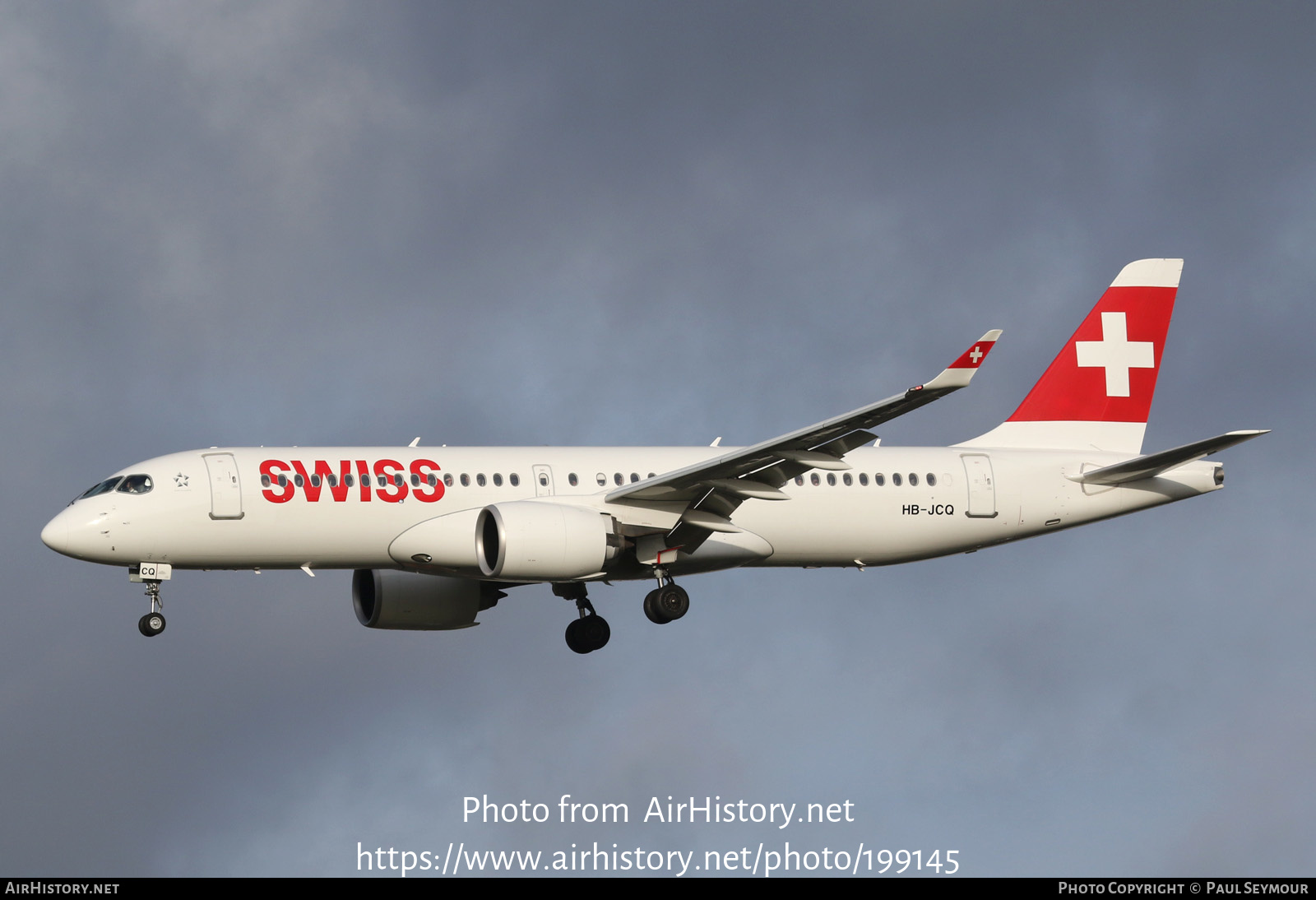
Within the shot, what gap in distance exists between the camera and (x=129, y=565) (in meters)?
36.7

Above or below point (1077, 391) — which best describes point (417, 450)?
below

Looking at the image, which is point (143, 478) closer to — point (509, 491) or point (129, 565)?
point (129, 565)

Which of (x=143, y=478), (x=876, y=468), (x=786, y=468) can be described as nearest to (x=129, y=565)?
(x=143, y=478)

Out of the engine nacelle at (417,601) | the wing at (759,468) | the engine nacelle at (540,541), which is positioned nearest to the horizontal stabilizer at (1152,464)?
the wing at (759,468)

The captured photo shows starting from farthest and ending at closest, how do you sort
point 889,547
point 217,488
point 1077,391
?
point 1077,391 → point 889,547 → point 217,488

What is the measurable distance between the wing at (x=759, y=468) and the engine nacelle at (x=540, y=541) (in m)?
1.24

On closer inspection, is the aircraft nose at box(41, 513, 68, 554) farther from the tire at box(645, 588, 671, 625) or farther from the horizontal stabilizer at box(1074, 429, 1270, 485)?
the horizontal stabilizer at box(1074, 429, 1270, 485)

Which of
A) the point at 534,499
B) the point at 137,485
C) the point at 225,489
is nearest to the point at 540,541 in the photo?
the point at 534,499

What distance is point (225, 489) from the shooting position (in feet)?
120

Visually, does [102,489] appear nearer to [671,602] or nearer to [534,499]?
[534,499]

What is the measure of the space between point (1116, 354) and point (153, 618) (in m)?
25.2

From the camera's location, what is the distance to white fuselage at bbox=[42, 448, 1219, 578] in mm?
36500

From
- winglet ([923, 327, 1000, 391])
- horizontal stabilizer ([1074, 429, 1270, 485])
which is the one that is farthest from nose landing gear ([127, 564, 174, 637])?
horizontal stabilizer ([1074, 429, 1270, 485])

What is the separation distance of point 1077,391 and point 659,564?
13.2m
